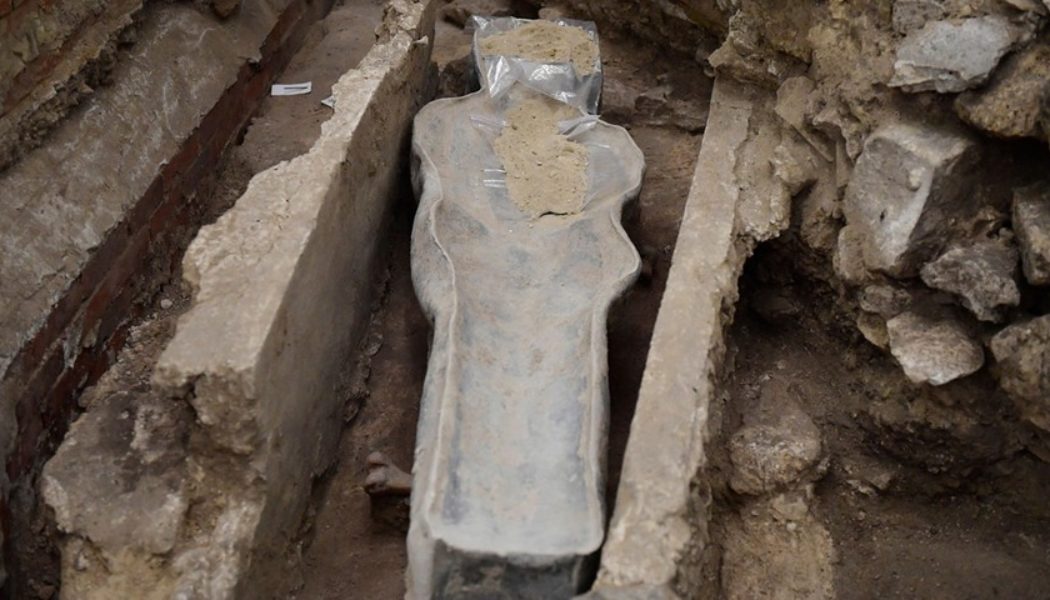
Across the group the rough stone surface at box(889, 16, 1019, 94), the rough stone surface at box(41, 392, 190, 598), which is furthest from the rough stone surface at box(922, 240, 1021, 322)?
the rough stone surface at box(41, 392, 190, 598)

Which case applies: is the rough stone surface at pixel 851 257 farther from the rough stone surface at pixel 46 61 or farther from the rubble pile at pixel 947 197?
the rough stone surface at pixel 46 61

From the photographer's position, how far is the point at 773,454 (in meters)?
3.69

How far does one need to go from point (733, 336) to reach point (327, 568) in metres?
1.67

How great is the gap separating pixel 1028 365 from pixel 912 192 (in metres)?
0.68

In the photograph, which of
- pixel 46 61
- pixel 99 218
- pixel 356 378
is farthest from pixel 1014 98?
pixel 46 61

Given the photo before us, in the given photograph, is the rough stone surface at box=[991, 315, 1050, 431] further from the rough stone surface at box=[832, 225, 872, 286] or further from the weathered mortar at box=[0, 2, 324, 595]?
the weathered mortar at box=[0, 2, 324, 595]

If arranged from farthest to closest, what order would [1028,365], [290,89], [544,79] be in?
1. [290,89]
2. [544,79]
3. [1028,365]

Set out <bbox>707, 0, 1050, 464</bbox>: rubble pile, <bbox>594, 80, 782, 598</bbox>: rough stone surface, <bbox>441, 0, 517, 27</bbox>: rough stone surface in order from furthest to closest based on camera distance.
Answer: <bbox>441, 0, 517, 27</bbox>: rough stone surface, <bbox>707, 0, 1050, 464</bbox>: rubble pile, <bbox>594, 80, 782, 598</bbox>: rough stone surface

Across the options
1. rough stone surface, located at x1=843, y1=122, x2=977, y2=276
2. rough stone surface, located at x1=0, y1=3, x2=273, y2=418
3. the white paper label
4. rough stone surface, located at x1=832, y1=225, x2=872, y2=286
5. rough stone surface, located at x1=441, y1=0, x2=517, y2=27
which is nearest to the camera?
rough stone surface, located at x1=843, y1=122, x2=977, y2=276

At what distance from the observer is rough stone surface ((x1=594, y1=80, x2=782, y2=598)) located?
9.56 feet

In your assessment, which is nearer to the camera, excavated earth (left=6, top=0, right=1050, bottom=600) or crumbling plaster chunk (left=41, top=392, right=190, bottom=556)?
crumbling plaster chunk (left=41, top=392, right=190, bottom=556)

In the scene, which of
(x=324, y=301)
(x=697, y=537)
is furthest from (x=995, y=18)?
(x=324, y=301)

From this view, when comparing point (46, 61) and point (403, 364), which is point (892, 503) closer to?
point (403, 364)

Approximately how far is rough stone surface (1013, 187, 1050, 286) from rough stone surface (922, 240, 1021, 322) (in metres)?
0.06
